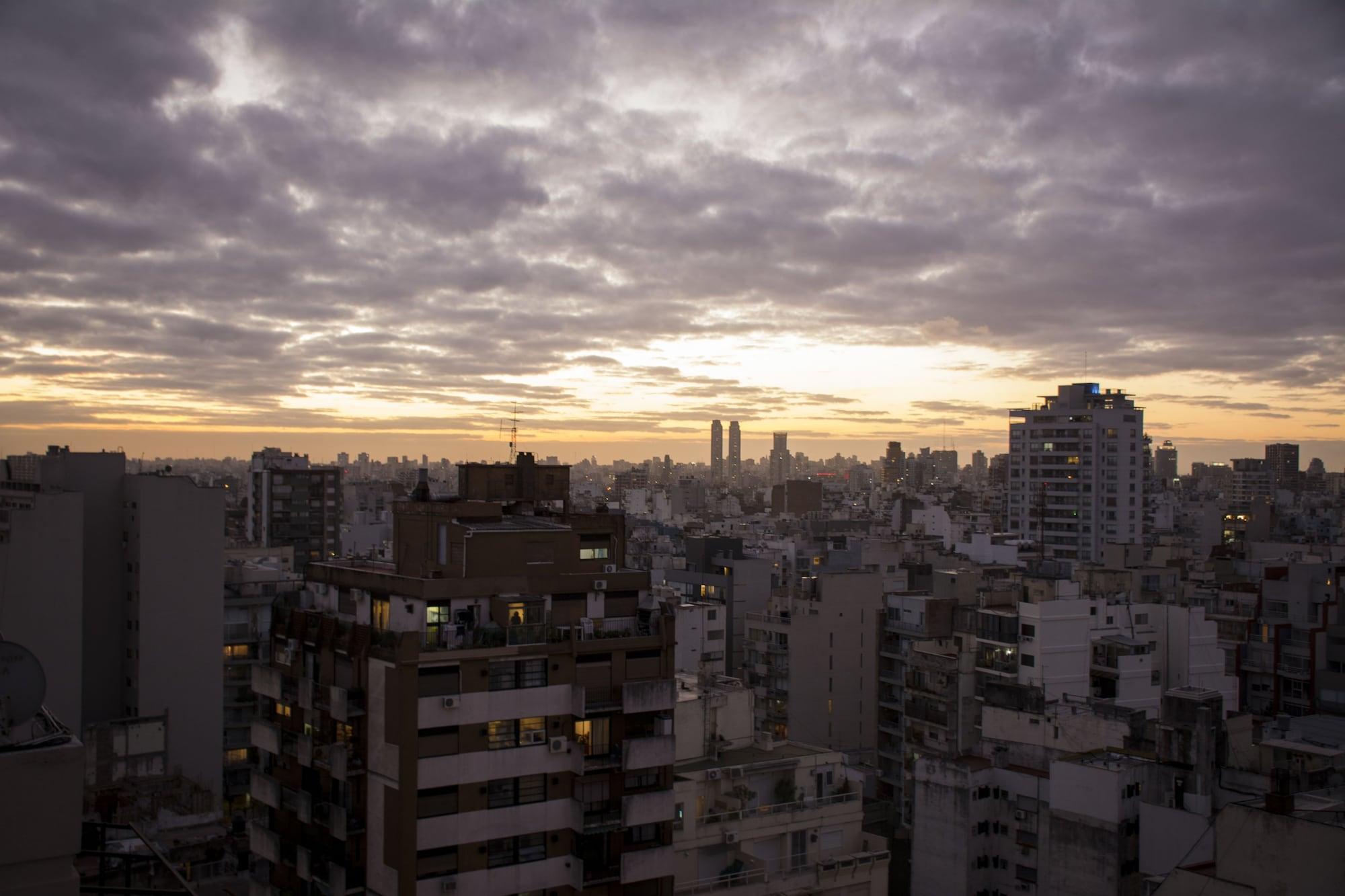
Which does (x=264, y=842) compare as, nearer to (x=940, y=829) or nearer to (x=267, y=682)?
(x=267, y=682)

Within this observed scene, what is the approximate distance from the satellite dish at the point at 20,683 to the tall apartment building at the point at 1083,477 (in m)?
87.0

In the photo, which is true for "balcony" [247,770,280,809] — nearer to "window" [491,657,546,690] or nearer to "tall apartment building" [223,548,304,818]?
"window" [491,657,546,690]

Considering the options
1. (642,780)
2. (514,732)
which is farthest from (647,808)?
(514,732)

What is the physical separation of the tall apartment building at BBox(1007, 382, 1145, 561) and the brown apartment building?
70240 millimetres

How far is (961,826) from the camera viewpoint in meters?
31.2

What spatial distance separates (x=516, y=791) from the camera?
22703mm

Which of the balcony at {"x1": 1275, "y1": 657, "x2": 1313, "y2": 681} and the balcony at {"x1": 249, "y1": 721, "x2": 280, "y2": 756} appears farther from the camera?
the balcony at {"x1": 1275, "y1": 657, "x2": 1313, "y2": 681}

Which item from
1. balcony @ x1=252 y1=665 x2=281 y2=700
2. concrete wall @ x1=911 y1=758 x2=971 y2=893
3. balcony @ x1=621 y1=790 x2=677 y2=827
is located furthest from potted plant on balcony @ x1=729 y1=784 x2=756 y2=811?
balcony @ x1=252 y1=665 x2=281 y2=700

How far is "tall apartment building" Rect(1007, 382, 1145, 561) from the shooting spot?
90250 millimetres

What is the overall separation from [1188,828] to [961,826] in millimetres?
6788

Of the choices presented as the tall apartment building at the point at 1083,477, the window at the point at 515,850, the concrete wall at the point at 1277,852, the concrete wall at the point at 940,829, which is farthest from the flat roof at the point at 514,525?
the tall apartment building at the point at 1083,477

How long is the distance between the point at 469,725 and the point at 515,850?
2.83 metres

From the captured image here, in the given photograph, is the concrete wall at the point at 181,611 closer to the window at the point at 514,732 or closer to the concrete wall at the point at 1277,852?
the window at the point at 514,732

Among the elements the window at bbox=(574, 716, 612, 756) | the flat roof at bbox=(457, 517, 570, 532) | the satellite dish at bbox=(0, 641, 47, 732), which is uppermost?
the flat roof at bbox=(457, 517, 570, 532)
